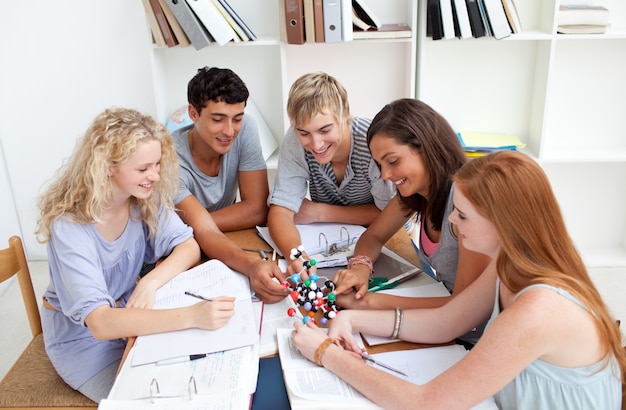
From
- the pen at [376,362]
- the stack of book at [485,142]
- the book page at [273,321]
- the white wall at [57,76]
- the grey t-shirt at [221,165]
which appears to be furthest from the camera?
the white wall at [57,76]

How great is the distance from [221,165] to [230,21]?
889mm

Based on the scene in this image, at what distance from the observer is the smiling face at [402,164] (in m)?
1.68

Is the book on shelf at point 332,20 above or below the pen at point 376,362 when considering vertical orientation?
above

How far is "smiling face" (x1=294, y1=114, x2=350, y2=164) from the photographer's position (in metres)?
2.00

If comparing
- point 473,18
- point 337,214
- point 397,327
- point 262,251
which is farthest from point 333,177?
point 473,18

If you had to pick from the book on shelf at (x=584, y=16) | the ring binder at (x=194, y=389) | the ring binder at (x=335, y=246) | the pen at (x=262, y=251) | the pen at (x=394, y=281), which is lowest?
the pen at (x=262, y=251)

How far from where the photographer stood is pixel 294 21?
9.32 ft

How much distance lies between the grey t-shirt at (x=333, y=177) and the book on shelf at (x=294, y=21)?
83 cm

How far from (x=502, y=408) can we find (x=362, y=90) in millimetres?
2353

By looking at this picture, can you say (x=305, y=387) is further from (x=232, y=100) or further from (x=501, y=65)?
(x=501, y=65)

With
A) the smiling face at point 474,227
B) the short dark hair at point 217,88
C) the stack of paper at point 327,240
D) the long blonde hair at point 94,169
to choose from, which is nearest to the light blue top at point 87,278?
the long blonde hair at point 94,169

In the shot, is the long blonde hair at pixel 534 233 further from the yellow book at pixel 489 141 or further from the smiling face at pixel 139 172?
the yellow book at pixel 489 141

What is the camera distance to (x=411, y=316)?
145 cm

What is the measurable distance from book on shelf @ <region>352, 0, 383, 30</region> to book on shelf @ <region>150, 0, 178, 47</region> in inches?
35.1
